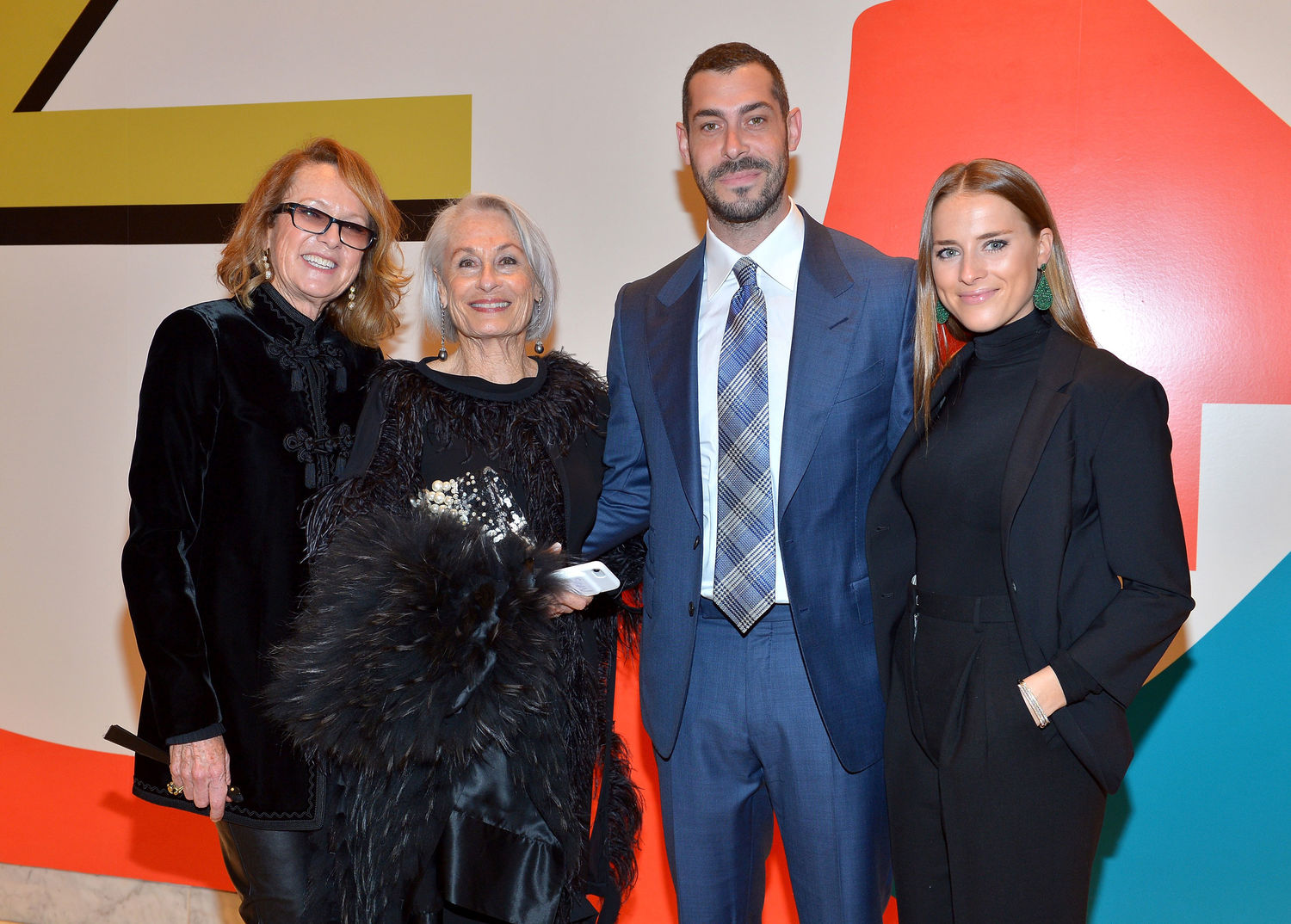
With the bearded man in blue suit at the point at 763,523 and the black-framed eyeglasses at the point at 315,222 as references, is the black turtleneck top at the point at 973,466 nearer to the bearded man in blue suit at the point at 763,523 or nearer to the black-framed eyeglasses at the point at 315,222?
the bearded man in blue suit at the point at 763,523

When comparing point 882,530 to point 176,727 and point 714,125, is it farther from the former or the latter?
point 176,727

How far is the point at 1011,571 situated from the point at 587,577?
822mm

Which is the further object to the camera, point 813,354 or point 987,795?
point 813,354

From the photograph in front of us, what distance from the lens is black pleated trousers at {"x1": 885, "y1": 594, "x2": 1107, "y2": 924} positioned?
5.70ft

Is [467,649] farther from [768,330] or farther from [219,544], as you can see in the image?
[768,330]

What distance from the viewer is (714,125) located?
7.26ft

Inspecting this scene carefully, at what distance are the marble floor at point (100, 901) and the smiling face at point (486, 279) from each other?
101 inches

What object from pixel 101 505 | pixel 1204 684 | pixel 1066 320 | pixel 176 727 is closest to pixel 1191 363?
pixel 1204 684

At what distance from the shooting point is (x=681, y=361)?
2.15m

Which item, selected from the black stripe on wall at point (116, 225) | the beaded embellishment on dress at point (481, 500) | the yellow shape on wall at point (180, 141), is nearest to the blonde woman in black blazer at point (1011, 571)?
the beaded embellishment on dress at point (481, 500)

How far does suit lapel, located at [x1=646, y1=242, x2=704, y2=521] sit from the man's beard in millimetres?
153

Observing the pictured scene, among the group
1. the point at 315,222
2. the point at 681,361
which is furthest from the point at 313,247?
the point at 681,361

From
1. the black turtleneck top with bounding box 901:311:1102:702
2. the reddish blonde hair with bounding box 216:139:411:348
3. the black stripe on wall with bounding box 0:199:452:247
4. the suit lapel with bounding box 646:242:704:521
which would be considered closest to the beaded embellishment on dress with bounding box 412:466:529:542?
the suit lapel with bounding box 646:242:704:521

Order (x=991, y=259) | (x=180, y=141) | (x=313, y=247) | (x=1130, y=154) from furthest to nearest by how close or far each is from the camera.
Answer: (x=180, y=141) < (x=1130, y=154) < (x=313, y=247) < (x=991, y=259)
